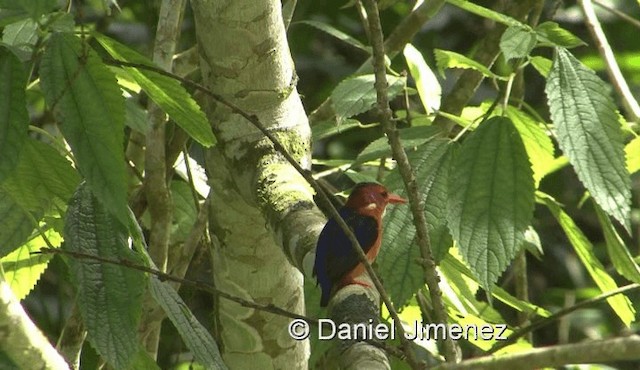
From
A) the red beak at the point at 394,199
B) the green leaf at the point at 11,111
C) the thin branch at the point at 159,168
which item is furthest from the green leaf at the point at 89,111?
the thin branch at the point at 159,168

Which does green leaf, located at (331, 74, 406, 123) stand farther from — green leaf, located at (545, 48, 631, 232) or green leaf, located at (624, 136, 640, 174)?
green leaf, located at (624, 136, 640, 174)

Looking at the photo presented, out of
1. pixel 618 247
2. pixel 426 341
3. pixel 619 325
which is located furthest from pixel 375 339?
pixel 619 325

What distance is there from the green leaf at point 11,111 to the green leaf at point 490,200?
57cm

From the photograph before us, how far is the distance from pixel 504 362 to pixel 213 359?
69cm

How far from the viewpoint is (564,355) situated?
2.51 ft

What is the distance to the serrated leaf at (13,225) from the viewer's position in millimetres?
1395

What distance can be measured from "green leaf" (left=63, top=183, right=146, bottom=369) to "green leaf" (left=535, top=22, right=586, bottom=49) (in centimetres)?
64

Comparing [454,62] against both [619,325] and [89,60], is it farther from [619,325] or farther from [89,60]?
[619,325]

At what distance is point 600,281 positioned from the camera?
191 cm

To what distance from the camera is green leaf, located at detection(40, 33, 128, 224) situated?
3.89 feet

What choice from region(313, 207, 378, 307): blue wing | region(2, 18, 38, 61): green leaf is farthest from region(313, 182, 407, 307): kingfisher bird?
region(2, 18, 38, 61): green leaf

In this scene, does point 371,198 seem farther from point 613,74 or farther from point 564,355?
point 564,355

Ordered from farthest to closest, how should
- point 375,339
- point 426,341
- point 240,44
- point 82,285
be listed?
1. point 426,341
2. point 240,44
3. point 82,285
4. point 375,339

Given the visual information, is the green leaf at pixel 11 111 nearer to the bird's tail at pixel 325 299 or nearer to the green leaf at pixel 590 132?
the bird's tail at pixel 325 299
